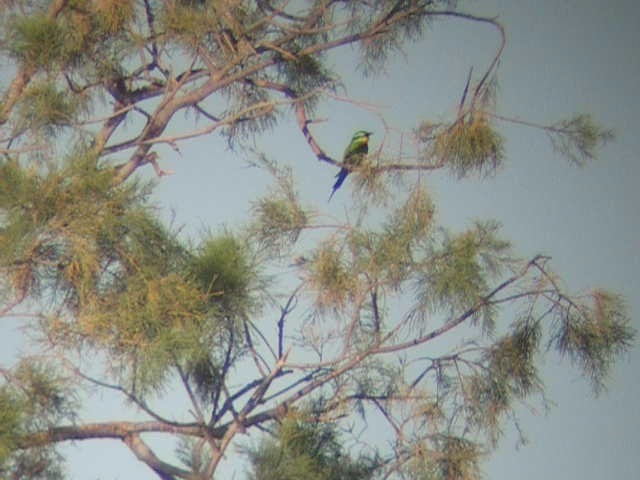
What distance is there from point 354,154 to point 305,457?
64cm

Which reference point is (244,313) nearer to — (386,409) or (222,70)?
(386,409)

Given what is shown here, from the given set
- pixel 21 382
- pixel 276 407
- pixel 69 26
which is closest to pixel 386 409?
pixel 276 407

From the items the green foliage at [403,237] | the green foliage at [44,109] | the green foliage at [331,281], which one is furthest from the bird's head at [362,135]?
the green foliage at [44,109]

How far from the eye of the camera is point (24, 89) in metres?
2.33

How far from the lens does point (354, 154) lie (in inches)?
93.8

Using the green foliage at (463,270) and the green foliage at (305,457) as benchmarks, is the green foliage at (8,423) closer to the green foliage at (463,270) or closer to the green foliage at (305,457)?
the green foliage at (305,457)

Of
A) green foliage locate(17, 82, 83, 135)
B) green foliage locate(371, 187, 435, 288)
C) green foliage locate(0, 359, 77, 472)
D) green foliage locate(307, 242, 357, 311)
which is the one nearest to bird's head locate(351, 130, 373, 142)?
green foliage locate(371, 187, 435, 288)

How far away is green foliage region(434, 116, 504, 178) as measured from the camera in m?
2.31

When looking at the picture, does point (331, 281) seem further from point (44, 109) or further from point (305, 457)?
point (44, 109)

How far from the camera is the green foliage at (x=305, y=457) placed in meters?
2.03

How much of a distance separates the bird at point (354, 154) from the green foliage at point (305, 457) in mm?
491

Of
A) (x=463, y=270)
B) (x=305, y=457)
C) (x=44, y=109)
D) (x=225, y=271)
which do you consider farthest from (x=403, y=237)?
(x=44, y=109)

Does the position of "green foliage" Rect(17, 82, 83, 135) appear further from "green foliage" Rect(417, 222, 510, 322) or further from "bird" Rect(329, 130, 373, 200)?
"green foliage" Rect(417, 222, 510, 322)

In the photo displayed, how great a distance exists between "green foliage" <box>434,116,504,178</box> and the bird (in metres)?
0.15
